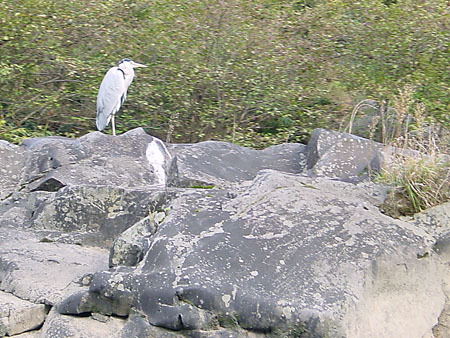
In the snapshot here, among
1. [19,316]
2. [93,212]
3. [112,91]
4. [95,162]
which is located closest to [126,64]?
[112,91]

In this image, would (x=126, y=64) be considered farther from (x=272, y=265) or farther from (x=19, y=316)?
(x=272, y=265)

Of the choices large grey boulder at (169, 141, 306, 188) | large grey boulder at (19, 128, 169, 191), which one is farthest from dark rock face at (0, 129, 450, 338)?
large grey boulder at (19, 128, 169, 191)

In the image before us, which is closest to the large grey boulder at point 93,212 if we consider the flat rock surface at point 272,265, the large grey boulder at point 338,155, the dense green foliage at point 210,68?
the flat rock surface at point 272,265

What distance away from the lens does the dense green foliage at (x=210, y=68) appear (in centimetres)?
850

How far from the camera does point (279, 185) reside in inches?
140

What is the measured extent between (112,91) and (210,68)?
1.53 meters

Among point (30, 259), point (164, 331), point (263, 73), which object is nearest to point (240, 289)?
point (164, 331)

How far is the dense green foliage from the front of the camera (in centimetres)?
850

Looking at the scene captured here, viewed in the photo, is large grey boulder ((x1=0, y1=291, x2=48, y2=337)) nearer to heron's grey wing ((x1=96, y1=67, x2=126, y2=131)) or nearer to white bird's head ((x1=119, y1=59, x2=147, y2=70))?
heron's grey wing ((x1=96, y1=67, x2=126, y2=131))

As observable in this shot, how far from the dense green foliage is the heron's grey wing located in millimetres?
728

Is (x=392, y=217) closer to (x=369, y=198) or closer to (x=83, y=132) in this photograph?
(x=369, y=198)

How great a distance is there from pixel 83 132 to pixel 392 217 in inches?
248

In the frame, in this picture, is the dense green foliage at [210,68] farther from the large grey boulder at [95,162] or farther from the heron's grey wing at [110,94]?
the large grey boulder at [95,162]

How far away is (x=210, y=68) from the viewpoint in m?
8.73
